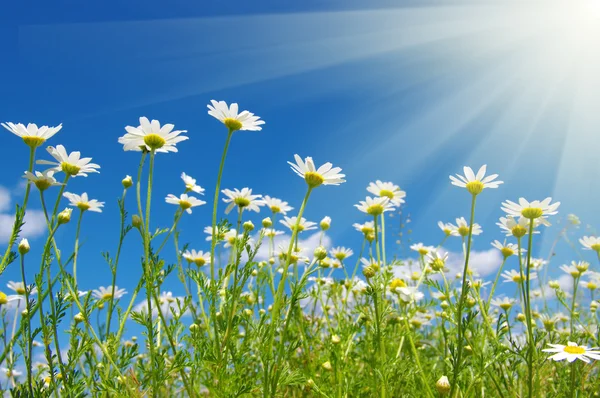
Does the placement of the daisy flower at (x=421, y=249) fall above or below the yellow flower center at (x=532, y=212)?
above

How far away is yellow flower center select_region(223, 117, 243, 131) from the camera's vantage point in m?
2.25

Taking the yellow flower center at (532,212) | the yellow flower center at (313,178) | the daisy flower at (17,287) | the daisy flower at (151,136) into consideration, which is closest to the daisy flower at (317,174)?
the yellow flower center at (313,178)

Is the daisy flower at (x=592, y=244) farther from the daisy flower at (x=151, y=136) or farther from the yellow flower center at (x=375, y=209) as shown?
the daisy flower at (x=151, y=136)

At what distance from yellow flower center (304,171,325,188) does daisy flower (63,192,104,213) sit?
152 cm

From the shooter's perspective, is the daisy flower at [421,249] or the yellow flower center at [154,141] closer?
the yellow flower center at [154,141]

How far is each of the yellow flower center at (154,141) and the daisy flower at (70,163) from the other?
1.36 feet

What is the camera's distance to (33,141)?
2.24 meters

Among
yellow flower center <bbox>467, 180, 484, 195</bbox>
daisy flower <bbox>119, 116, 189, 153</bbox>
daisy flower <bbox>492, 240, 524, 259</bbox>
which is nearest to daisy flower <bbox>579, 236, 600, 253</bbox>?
daisy flower <bbox>492, 240, 524, 259</bbox>

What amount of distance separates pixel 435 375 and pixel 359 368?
1.14m

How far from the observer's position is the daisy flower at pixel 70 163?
2324 millimetres

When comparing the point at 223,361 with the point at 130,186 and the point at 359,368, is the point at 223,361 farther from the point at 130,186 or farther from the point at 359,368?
the point at 359,368

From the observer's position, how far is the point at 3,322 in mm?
2889

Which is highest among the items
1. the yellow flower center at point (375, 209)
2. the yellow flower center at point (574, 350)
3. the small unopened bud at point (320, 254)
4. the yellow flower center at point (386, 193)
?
the yellow flower center at point (386, 193)

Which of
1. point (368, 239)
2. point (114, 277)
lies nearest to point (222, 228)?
point (114, 277)
